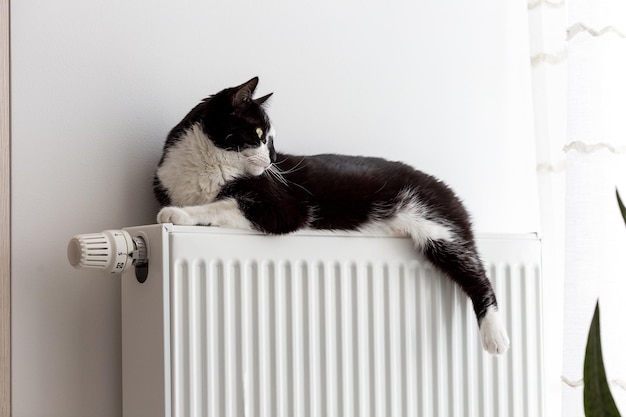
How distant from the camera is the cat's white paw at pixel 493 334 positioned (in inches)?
46.2

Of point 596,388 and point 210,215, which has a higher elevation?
point 210,215

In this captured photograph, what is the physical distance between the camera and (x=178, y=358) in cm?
103

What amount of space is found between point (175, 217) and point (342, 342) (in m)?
0.33

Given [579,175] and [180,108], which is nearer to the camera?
[180,108]

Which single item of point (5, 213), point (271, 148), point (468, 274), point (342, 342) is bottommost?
point (342, 342)

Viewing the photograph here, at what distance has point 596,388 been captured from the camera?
2.10 feet

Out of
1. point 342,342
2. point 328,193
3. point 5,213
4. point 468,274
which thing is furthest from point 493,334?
point 5,213

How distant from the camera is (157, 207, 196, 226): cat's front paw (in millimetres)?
1043

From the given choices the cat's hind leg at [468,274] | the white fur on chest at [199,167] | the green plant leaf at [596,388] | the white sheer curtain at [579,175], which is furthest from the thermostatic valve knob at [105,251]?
the white sheer curtain at [579,175]

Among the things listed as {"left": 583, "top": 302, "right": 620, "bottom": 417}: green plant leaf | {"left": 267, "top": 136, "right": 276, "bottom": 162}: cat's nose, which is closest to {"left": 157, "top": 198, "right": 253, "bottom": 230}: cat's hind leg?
{"left": 267, "top": 136, "right": 276, "bottom": 162}: cat's nose

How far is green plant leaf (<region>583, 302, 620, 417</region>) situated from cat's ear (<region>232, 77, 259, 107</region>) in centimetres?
65

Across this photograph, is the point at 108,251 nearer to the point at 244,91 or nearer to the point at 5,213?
the point at 5,213

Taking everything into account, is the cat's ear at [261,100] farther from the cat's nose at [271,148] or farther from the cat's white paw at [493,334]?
the cat's white paw at [493,334]

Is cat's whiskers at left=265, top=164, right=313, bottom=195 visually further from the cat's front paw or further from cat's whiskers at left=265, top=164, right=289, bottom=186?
the cat's front paw
